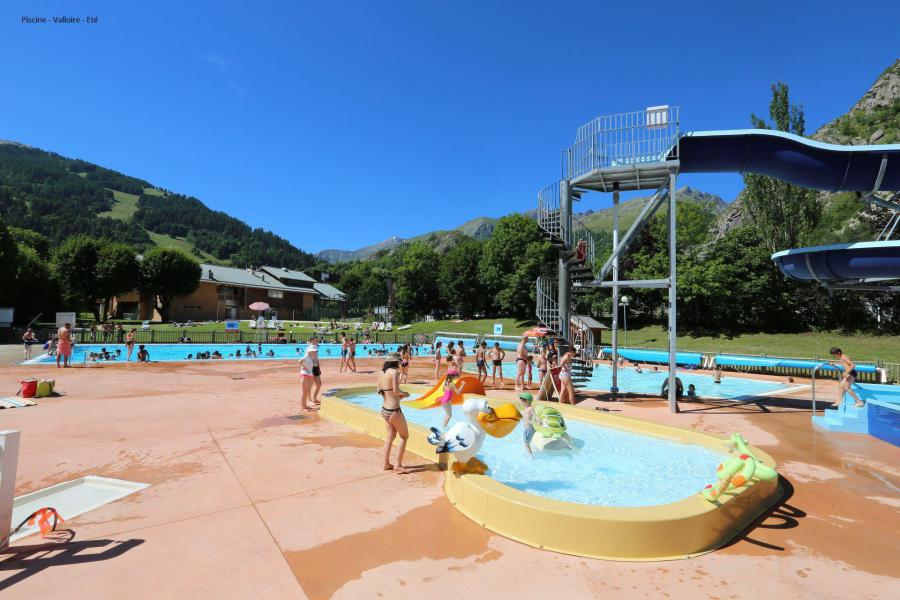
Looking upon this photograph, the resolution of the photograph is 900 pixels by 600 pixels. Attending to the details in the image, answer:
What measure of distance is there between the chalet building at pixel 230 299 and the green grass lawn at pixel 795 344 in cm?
5930

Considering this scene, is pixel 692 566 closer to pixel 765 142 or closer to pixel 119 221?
pixel 765 142

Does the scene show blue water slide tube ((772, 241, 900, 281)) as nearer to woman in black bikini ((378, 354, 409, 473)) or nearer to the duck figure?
the duck figure

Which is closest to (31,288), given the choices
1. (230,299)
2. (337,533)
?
(230,299)

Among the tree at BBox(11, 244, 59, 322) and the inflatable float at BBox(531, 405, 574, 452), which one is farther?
the tree at BBox(11, 244, 59, 322)

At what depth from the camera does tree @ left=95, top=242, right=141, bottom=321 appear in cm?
5456

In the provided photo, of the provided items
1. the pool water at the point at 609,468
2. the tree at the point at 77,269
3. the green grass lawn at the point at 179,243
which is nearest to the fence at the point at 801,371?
the pool water at the point at 609,468

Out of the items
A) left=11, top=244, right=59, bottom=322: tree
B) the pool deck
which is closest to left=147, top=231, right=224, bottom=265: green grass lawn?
left=11, top=244, right=59, bottom=322: tree

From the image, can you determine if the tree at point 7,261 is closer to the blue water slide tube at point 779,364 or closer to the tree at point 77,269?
the tree at point 77,269

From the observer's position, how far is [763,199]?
38.9 metres

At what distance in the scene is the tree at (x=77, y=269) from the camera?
53.7 m

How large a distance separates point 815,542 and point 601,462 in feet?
11.8

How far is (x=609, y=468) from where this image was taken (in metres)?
7.99

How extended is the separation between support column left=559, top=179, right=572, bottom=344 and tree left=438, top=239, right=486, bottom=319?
51.7 meters

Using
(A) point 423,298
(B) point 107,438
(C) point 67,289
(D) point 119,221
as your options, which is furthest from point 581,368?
(D) point 119,221
